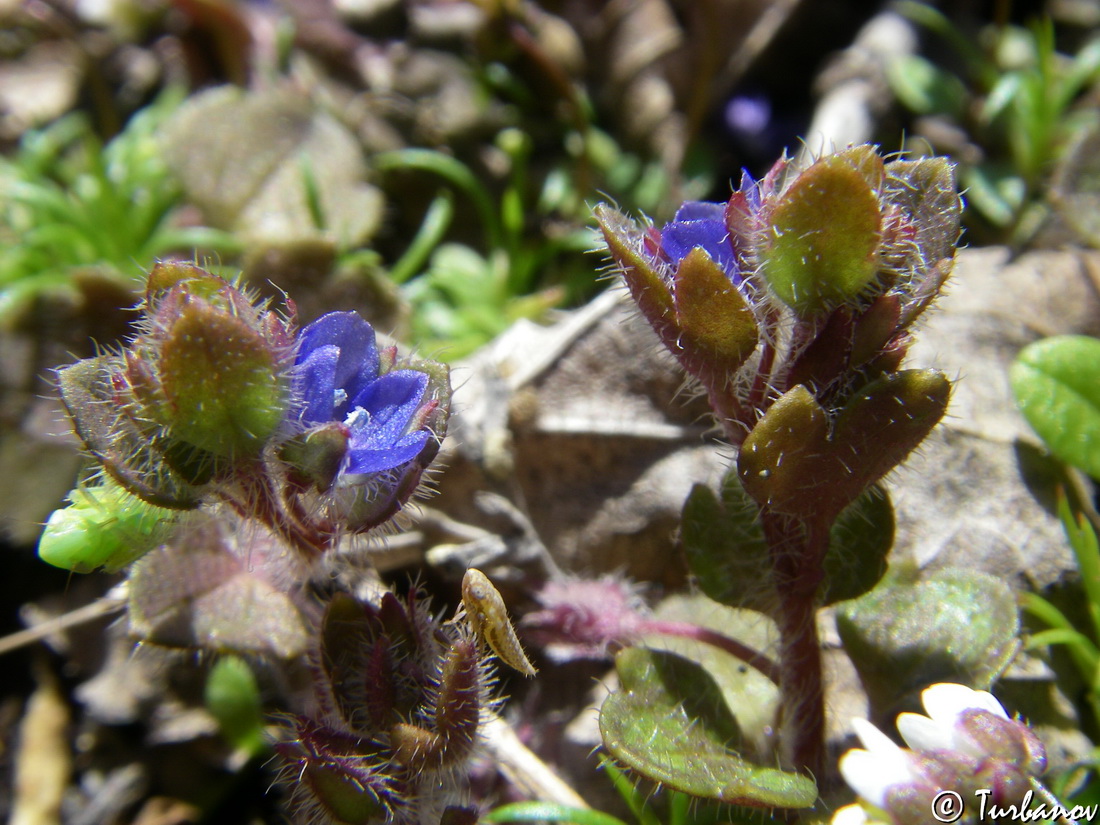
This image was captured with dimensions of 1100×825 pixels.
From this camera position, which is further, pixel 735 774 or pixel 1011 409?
pixel 1011 409

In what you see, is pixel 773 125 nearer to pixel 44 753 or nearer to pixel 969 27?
pixel 969 27

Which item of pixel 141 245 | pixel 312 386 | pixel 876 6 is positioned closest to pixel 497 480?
pixel 312 386

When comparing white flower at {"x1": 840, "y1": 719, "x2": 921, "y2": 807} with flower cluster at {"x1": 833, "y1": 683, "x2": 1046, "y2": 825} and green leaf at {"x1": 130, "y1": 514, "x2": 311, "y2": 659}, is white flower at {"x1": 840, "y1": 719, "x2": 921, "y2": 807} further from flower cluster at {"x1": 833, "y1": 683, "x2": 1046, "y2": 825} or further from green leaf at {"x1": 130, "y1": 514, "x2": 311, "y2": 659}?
green leaf at {"x1": 130, "y1": 514, "x2": 311, "y2": 659}

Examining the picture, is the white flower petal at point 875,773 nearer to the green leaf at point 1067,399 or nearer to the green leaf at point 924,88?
the green leaf at point 1067,399

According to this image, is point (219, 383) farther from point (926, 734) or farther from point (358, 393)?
point (926, 734)

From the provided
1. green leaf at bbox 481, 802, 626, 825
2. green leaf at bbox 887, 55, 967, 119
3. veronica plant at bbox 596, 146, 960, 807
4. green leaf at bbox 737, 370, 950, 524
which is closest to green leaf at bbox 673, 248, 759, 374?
veronica plant at bbox 596, 146, 960, 807
